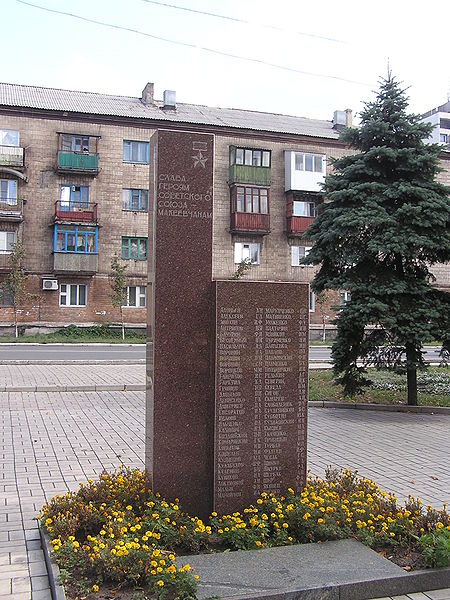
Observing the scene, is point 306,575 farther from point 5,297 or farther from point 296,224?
point 296,224

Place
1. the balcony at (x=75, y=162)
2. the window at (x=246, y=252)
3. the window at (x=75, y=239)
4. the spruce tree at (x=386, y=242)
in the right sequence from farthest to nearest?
the window at (x=246, y=252) → the balcony at (x=75, y=162) → the window at (x=75, y=239) → the spruce tree at (x=386, y=242)

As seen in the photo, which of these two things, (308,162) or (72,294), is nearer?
(72,294)

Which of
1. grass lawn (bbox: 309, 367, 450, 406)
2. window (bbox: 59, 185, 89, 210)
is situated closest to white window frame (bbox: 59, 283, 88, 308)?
window (bbox: 59, 185, 89, 210)

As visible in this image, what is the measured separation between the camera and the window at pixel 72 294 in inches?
1442

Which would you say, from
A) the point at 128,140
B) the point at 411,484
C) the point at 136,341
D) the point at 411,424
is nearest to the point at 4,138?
the point at 128,140

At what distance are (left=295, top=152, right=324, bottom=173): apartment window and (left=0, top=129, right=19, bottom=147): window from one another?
54.8ft

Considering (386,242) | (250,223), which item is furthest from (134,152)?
(386,242)

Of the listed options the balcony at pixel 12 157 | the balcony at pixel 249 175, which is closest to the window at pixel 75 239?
the balcony at pixel 12 157

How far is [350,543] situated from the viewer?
187 inches

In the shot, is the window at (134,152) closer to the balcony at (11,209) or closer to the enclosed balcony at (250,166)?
the enclosed balcony at (250,166)

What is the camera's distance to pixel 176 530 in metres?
4.77

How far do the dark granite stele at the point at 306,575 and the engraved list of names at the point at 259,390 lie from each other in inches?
33.2

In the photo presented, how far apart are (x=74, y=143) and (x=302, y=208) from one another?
14.3 metres

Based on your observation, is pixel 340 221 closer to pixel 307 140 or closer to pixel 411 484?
pixel 411 484
